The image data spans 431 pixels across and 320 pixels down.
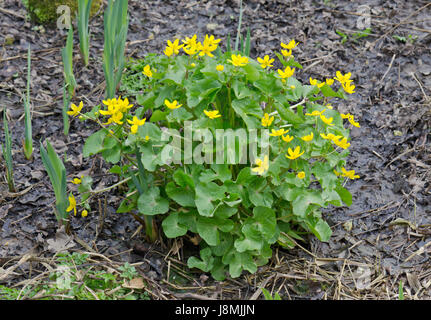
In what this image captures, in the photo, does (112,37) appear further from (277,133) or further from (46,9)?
(277,133)

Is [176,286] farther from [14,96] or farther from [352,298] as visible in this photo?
[14,96]

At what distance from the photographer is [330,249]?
7.63 feet

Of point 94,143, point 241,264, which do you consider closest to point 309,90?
point 241,264

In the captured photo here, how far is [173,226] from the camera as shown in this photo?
6.75 feet

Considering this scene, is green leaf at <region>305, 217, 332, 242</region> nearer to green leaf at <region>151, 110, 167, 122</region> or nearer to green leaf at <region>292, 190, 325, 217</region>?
green leaf at <region>292, 190, 325, 217</region>

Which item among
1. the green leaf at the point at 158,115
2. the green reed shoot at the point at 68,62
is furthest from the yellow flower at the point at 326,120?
the green reed shoot at the point at 68,62

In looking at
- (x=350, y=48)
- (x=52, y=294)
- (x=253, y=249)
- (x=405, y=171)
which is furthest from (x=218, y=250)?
(x=350, y=48)

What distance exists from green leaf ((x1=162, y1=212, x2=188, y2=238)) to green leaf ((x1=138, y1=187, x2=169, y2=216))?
6 cm

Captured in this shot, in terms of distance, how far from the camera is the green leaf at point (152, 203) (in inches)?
80.0

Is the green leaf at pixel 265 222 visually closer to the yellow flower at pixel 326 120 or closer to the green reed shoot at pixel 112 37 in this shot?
the yellow flower at pixel 326 120

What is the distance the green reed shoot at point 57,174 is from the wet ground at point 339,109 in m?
0.19

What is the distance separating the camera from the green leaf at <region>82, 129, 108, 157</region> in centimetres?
200
